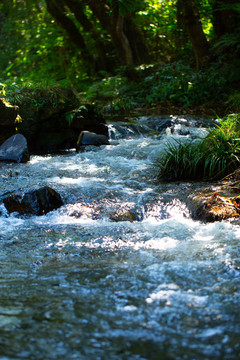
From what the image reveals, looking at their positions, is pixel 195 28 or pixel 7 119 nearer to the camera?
pixel 7 119

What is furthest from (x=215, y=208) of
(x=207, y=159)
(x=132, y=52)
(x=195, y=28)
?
(x=132, y=52)

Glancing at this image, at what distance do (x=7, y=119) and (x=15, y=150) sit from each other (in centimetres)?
95

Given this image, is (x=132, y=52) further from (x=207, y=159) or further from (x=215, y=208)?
(x=215, y=208)

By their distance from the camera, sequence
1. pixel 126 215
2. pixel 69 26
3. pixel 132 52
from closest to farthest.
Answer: pixel 126 215 → pixel 132 52 → pixel 69 26

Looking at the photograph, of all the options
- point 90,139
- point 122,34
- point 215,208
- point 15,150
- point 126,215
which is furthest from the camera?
point 122,34

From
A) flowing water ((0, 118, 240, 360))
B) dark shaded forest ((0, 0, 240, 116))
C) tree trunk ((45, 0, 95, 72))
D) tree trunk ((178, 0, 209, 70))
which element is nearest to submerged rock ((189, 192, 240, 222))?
flowing water ((0, 118, 240, 360))

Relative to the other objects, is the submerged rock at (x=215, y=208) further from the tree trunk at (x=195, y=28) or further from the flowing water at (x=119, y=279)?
the tree trunk at (x=195, y=28)

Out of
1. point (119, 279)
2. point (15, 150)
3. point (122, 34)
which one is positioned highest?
point (122, 34)

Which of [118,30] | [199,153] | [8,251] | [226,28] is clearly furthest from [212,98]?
[8,251]

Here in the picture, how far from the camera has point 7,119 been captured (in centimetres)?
788

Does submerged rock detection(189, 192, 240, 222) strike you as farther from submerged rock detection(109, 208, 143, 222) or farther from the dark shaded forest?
the dark shaded forest

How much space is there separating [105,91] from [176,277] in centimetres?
1143

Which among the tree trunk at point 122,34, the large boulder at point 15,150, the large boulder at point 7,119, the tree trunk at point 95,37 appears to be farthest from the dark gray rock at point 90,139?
the tree trunk at point 95,37

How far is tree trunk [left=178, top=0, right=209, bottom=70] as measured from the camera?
487 inches
